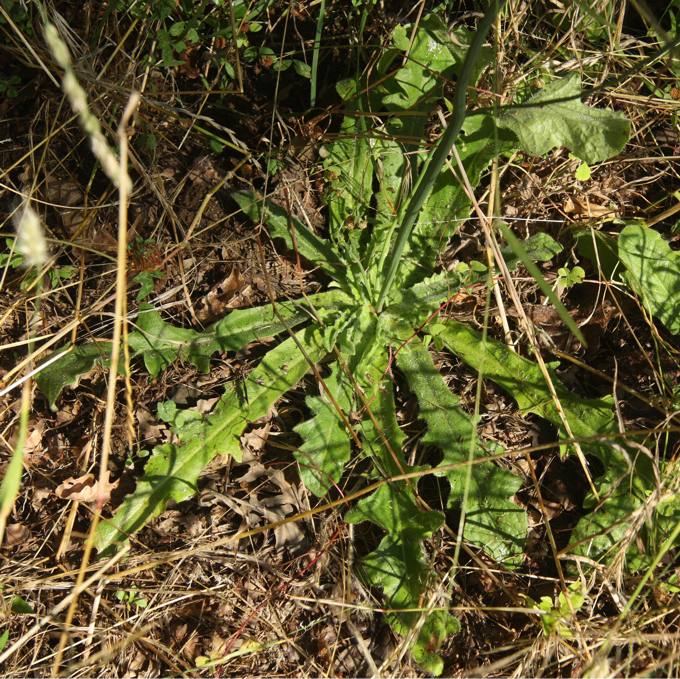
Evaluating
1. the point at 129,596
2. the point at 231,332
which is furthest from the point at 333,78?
the point at 129,596

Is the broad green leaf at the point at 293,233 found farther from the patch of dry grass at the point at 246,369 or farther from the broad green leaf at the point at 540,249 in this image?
the broad green leaf at the point at 540,249

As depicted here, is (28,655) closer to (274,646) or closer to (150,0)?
(274,646)

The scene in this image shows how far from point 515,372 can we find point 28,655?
1790mm

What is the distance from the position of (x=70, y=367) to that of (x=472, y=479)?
1.37 meters

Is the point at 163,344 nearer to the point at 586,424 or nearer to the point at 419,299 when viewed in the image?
the point at 419,299

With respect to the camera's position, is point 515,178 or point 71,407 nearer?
point 71,407

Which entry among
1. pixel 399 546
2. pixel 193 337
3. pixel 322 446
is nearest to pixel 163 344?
pixel 193 337

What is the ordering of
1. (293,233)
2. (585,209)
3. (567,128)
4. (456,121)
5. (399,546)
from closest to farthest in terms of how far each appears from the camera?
(456,121) → (567,128) → (399,546) → (293,233) → (585,209)

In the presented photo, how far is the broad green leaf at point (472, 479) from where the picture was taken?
2.01 m

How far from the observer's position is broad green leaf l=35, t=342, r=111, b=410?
2.08 metres

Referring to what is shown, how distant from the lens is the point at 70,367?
2.12m

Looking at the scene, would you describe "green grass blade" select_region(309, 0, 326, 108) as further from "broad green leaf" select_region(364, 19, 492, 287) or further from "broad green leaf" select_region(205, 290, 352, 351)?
"broad green leaf" select_region(205, 290, 352, 351)

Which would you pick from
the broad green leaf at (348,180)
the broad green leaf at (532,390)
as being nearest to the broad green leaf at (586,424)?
the broad green leaf at (532,390)

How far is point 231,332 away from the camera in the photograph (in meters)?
2.25
